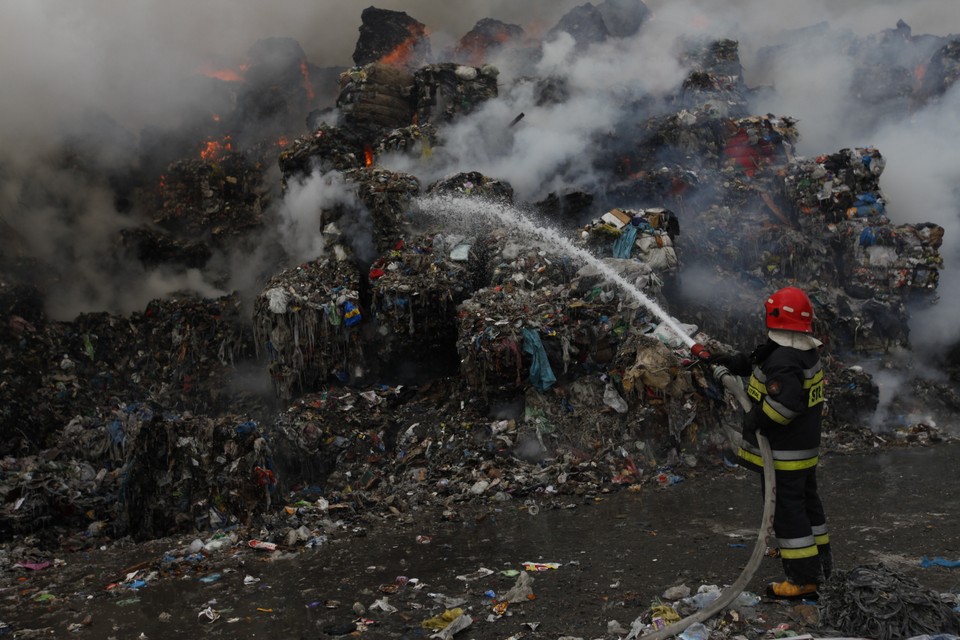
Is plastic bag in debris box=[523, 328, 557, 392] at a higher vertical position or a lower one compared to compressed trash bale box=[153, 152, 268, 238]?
lower

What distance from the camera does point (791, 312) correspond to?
2.84 m

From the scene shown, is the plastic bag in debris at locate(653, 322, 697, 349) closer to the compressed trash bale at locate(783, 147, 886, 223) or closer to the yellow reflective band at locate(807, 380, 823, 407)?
the yellow reflective band at locate(807, 380, 823, 407)

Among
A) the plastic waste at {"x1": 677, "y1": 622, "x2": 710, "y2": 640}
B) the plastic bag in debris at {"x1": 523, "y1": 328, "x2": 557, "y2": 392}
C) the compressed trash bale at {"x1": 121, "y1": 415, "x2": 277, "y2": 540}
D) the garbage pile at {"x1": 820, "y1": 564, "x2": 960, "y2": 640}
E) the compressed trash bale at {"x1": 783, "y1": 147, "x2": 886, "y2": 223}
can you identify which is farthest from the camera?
the compressed trash bale at {"x1": 783, "y1": 147, "x2": 886, "y2": 223}

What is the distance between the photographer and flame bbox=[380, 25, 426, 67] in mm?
20219

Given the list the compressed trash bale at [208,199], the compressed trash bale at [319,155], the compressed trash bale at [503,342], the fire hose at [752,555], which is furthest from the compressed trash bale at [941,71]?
the compressed trash bale at [208,199]

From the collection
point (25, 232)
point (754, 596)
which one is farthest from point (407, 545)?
point (25, 232)

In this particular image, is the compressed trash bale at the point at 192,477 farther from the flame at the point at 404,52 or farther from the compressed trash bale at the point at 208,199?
the flame at the point at 404,52

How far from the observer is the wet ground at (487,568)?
112 inches

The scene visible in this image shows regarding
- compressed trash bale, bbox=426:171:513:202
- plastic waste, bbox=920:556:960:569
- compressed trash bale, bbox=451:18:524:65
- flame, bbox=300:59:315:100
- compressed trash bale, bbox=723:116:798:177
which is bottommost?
plastic waste, bbox=920:556:960:569

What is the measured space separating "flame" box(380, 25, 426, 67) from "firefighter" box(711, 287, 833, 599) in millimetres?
19651

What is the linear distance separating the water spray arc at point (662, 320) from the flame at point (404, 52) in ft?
39.3

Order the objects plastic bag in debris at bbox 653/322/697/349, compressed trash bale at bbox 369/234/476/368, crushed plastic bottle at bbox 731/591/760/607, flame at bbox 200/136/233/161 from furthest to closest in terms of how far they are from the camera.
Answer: flame at bbox 200/136/233/161 → compressed trash bale at bbox 369/234/476/368 → plastic bag in debris at bbox 653/322/697/349 → crushed plastic bottle at bbox 731/591/760/607

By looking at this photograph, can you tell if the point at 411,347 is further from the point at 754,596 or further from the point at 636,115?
the point at 636,115

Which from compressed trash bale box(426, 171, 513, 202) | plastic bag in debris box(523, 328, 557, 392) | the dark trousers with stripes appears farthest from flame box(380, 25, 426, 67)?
the dark trousers with stripes
